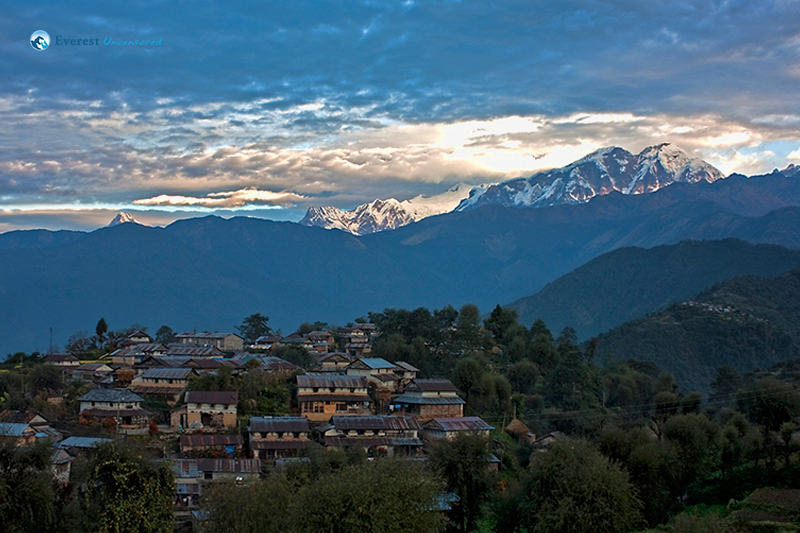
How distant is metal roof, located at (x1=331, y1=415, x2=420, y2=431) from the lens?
49.2m

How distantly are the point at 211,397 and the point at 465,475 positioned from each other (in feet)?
62.1

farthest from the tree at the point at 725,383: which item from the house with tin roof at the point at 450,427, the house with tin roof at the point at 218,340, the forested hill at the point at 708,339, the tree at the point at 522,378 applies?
the house with tin roof at the point at 218,340

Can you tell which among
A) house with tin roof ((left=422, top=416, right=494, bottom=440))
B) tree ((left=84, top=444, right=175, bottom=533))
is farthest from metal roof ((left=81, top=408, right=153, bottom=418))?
house with tin roof ((left=422, top=416, right=494, bottom=440))

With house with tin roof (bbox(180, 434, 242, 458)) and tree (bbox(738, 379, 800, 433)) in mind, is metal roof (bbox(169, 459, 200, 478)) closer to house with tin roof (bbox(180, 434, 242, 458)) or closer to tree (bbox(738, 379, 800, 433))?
house with tin roof (bbox(180, 434, 242, 458))

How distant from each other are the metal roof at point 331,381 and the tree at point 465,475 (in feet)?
52.3

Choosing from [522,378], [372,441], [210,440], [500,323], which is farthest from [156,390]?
[500,323]

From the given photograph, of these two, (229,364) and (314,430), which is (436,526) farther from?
(229,364)

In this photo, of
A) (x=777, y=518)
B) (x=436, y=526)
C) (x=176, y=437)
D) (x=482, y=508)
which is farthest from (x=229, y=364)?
(x=777, y=518)

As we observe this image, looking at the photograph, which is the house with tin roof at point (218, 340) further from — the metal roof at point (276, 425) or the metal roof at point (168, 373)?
the metal roof at point (276, 425)

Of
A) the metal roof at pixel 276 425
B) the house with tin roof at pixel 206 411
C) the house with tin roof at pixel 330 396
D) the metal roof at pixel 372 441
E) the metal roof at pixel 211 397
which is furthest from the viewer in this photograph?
the house with tin roof at pixel 330 396

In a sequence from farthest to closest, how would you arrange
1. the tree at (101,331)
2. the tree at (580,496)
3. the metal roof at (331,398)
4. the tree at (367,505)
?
the tree at (101,331) < the metal roof at (331,398) < the tree at (580,496) < the tree at (367,505)

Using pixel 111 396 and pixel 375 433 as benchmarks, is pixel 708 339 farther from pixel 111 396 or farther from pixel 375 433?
pixel 111 396

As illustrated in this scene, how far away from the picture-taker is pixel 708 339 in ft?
401

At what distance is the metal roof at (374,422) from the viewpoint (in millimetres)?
49219
